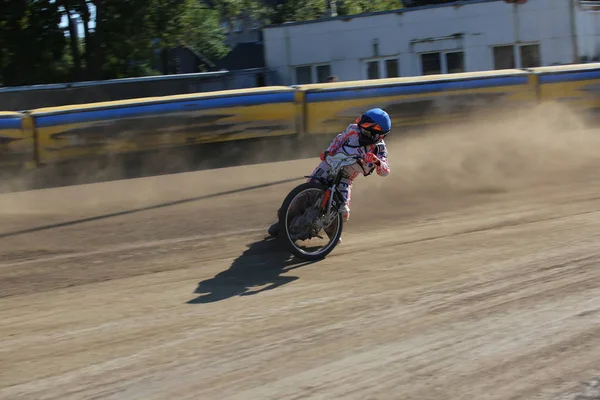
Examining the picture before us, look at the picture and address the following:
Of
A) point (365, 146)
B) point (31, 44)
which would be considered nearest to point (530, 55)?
point (31, 44)

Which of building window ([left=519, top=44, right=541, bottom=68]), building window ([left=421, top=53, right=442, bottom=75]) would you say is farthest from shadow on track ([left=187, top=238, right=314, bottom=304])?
building window ([left=421, top=53, right=442, bottom=75])

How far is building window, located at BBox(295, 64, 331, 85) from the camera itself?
29234 millimetres

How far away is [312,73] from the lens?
29.5 meters

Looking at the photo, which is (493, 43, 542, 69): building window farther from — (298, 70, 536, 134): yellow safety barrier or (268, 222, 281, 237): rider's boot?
(268, 222, 281, 237): rider's boot

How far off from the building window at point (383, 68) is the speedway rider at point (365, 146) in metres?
19.7

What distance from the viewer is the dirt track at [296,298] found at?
202 inches

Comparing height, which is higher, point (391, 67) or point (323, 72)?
point (323, 72)

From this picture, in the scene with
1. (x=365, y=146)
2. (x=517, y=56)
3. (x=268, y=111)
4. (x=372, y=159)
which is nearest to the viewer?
(x=372, y=159)

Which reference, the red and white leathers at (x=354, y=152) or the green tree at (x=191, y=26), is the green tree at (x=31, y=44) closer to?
the green tree at (x=191, y=26)

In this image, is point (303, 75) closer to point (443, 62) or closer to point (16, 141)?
point (443, 62)

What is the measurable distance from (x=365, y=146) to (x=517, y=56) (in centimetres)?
1895

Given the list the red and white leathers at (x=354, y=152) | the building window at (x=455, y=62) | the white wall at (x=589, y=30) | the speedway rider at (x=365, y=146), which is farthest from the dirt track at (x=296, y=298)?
the building window at (x=455, y=62)

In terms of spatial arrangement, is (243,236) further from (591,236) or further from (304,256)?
(591,236)

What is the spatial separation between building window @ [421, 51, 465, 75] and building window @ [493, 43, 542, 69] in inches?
48.2
